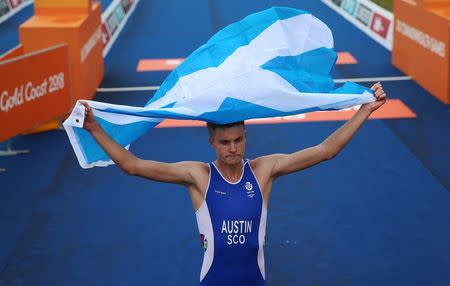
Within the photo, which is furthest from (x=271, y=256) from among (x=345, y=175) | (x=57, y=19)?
(x=57, y=19)

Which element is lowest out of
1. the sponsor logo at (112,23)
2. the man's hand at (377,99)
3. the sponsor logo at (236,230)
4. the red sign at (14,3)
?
the red sign at (14,3)

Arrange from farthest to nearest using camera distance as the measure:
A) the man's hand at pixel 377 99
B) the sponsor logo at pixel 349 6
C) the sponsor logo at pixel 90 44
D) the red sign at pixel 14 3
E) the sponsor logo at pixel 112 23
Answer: the red sign at pixel 14 3 < the sponsor logo at pixel 349 6 < the sponsor logo at pixel 112 23 < the sponsor logo at pixel 90 44 < the man's hand at pixel 377 99

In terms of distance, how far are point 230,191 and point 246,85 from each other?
616 millimetres

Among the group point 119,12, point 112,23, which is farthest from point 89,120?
point 119,12

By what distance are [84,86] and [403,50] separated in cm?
614

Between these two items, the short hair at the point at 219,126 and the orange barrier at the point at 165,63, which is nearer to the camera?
the short hair at the point at 219,126

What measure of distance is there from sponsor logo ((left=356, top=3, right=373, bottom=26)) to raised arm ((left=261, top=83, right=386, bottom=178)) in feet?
49.0

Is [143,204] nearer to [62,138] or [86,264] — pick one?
[86,264]

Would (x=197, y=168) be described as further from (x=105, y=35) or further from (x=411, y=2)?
(x=105, y=35)

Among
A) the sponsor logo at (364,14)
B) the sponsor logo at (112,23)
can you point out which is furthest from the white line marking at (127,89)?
the sponsor logo at (364,14)

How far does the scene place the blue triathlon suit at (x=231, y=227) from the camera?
4.29 metres

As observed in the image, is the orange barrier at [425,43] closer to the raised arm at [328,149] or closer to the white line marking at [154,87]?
the white line marking at [154,87]

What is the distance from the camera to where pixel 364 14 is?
64.1ft

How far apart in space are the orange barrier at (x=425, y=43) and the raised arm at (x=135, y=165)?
8.64 m
